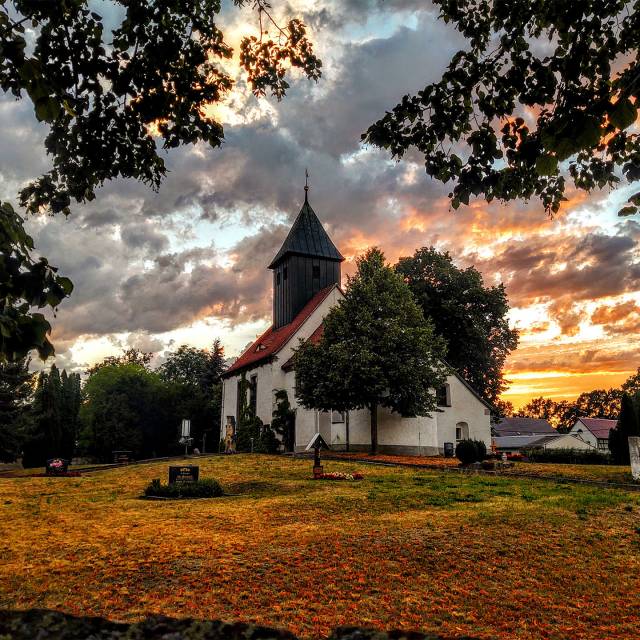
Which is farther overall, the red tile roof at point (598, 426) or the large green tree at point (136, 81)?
the red tile roof at point (598, 426)

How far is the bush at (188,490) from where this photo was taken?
13.1 meters

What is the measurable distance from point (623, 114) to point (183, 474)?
45.5 feet

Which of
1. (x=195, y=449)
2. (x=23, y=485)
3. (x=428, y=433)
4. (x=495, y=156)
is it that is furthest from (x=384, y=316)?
(x=195, y=449)

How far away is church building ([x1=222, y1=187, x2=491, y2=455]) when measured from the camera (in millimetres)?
30328

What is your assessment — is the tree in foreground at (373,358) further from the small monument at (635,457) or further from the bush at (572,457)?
the small monument at (635,457)

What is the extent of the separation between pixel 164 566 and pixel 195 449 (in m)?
40.7

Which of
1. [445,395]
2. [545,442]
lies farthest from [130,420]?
[545,442]

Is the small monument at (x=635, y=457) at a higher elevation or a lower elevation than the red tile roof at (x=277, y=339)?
Answer: lower

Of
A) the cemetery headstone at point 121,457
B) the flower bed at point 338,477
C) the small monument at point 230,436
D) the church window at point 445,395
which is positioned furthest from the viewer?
the small monument at point 230,436

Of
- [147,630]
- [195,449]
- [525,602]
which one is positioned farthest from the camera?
[195,449]

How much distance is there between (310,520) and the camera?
→ 9.09 meters

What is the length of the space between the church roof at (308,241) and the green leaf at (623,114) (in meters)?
34.8

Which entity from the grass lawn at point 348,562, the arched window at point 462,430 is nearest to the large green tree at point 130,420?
the arched window at point 462,430

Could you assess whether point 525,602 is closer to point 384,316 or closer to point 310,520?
point 310,520
